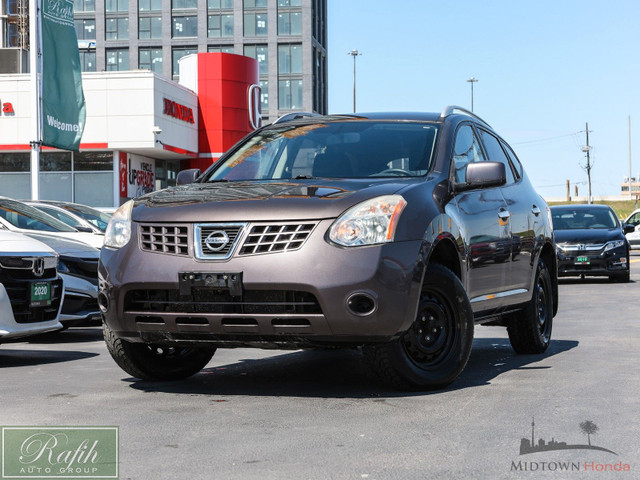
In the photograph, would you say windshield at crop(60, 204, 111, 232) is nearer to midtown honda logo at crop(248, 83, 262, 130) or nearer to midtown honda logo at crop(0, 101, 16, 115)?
midtown honda logo at crop(0, 101, 16, 115)

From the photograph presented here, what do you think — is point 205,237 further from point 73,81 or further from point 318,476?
point 73,81

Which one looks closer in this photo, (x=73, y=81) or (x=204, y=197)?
(x=204, y=197)

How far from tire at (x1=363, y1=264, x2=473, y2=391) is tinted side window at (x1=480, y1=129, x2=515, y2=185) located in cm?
214

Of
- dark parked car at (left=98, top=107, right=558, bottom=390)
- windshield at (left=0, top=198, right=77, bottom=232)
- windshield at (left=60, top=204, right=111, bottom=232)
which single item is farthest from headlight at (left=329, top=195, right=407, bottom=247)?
windshield at (left=60, top=204, right=111, bottom=232)

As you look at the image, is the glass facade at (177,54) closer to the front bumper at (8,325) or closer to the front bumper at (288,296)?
the front bumper at (8,325)

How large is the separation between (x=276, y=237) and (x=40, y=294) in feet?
11.3

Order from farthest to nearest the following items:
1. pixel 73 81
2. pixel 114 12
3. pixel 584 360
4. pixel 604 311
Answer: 1. pixel 114 12
2. pixel 73 81
3. pixel 604 311
4. pixel 584 360

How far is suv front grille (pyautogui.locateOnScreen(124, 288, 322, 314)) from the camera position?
5.82m

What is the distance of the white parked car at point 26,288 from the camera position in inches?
322

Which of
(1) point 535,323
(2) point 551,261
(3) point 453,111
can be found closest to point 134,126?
(2) point 551,261

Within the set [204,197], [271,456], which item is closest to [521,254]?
[204,197]

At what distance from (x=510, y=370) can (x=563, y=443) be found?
2.75 meters

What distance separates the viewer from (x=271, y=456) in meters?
4.50

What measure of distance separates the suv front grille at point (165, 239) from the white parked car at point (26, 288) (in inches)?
96.2
